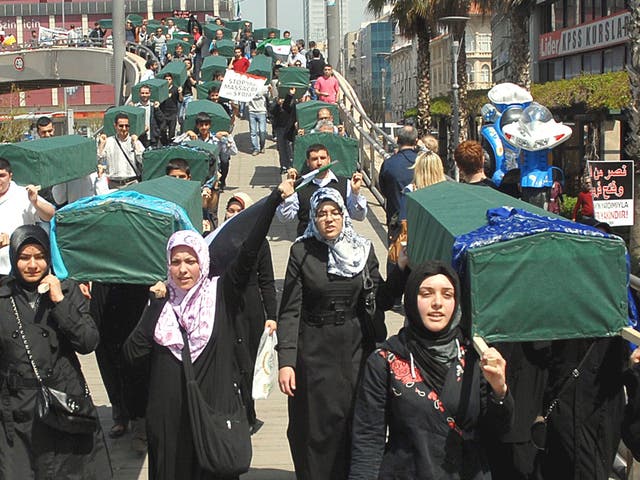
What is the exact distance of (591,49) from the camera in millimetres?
36844

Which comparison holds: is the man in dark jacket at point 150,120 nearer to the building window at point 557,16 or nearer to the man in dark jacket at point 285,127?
the man in dark jacket at point 285,127

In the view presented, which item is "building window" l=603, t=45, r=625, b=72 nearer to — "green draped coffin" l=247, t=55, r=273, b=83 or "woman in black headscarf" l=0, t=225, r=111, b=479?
"green draped coffin" l=247, t=55, r=273, b=83

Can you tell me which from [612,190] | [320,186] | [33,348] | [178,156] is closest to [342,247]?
[33,348]

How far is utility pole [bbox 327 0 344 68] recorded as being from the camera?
29.4 meters

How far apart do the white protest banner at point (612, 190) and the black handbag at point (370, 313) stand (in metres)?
7.17

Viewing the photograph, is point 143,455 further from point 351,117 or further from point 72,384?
point 351,117

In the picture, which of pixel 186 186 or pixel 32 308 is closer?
pixel 32 308

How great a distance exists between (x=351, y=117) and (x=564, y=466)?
650 inches

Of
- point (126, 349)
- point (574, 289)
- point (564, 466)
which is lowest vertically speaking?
point (564, 466)

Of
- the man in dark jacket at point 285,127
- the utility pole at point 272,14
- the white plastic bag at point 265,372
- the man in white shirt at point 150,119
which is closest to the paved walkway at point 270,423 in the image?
the white plastic bag at point 265,372

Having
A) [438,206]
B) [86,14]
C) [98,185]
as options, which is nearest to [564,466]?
[438,206]

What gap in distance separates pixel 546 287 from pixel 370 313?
1.35 meters

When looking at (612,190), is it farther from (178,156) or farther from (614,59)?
(614,59)

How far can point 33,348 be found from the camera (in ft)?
18.9
